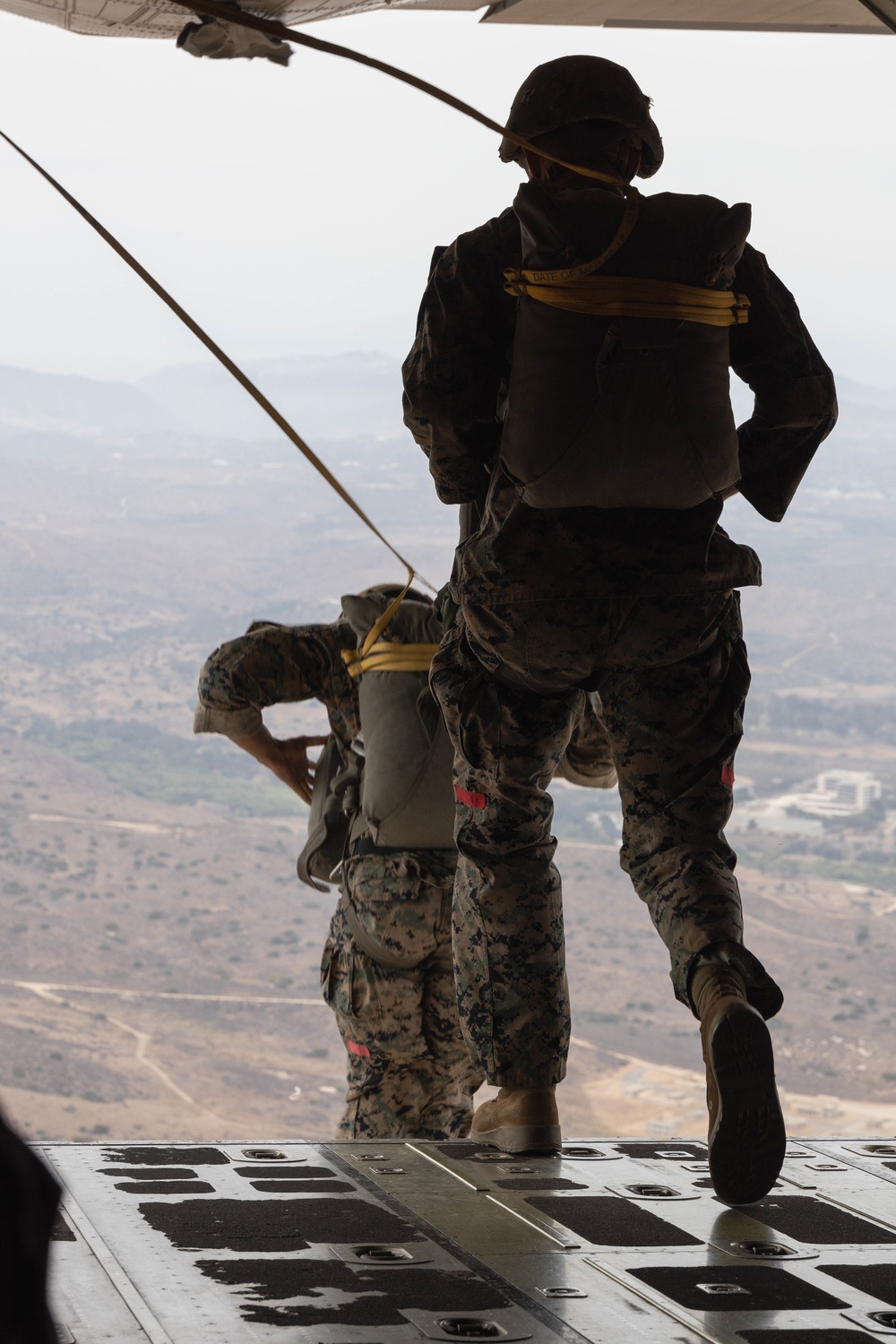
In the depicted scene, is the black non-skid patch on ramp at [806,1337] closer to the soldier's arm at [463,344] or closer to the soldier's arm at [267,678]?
the soldier's arm at [463,344]

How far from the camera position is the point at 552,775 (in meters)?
2.40

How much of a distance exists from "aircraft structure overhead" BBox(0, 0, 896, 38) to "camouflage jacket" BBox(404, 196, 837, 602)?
37.6 inches

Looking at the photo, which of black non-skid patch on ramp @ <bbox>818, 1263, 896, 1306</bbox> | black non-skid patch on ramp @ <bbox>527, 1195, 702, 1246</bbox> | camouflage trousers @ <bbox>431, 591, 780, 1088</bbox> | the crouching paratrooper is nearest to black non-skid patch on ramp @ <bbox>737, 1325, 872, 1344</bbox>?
black non-skid patch on ramp @ <bbox>818, 1263, 896, 1306</bbox>

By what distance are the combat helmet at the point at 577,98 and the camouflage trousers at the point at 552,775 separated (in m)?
0.70

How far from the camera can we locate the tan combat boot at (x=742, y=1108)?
182cm

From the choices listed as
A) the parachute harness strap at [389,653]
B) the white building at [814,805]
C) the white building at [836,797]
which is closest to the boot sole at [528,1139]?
the parachute harness strap at [389,653]

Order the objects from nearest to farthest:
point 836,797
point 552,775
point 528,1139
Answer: point 528,1139, point 552,775, point 836,797

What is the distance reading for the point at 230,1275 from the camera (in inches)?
61.4

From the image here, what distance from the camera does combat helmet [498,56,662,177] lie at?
2.21 metres

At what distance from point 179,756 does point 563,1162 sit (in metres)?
29.4

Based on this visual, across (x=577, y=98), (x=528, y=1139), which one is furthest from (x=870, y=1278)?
(x=577, y=98)

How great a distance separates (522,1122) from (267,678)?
160cm

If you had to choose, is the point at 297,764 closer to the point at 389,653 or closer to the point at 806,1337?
the point at 389,653

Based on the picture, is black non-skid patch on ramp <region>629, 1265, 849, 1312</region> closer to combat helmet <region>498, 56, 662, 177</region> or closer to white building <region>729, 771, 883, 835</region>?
combat helmet <region>498, 56, 662, 177</region>
